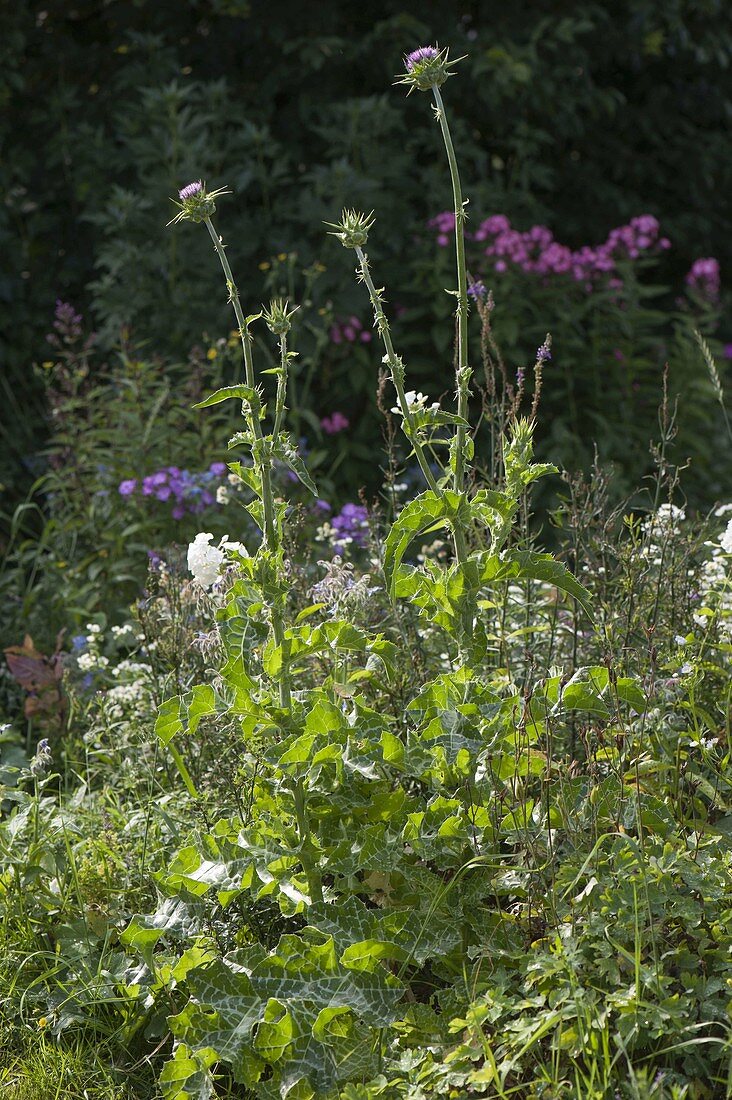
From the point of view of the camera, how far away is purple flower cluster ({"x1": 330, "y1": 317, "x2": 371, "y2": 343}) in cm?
514

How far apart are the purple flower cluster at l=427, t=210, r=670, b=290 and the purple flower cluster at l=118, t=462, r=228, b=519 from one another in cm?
191

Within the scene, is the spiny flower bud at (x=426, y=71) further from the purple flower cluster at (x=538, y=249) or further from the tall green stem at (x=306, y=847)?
the purple flower cluster at (x=538, y=249)

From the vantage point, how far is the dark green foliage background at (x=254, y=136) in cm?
528

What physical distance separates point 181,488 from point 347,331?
1402mm

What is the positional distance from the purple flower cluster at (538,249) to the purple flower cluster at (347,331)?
60 cm

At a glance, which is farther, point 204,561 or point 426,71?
point 204,561

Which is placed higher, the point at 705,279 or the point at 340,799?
the point at 340,799

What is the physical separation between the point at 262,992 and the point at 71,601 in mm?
2229

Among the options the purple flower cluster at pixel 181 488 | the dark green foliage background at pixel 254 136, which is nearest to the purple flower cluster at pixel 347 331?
the dark green foliage background at pixel 254 136

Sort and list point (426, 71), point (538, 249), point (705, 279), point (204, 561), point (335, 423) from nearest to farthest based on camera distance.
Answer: point (426, 71) → point (204, 561) → point (335, 423) → point (538, 249) → point (705, 279)

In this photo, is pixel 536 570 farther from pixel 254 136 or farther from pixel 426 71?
pixel 254 136

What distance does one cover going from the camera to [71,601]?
4.10 metres

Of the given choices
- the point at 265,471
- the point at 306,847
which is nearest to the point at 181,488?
the point at 265,471

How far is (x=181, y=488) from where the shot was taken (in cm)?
407
